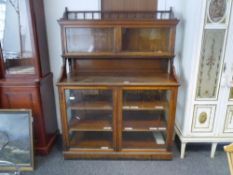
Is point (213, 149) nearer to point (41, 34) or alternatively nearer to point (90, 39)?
point (90, 39)

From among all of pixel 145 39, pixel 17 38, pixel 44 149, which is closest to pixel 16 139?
pixel 44 149

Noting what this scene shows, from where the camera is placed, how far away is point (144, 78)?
2.05 metres

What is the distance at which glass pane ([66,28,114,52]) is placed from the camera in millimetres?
2031

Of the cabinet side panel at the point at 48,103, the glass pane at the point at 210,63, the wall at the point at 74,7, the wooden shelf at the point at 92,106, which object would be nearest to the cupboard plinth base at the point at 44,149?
the cabinet side panel at the point at 48,103

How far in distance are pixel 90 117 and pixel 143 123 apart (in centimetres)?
62

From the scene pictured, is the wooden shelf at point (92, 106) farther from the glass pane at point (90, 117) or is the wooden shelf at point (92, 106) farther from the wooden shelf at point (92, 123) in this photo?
the wooden shelf at point (92, 123)

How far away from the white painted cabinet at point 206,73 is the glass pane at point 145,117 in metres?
0.22

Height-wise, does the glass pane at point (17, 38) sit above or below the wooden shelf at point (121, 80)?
above

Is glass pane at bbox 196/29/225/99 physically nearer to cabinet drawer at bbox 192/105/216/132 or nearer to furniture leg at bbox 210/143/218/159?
cabinet drawer at bbox 192/105/216/132

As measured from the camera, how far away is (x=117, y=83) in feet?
6.23

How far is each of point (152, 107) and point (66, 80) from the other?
37.1 inches

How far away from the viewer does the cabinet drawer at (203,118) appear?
1987mm

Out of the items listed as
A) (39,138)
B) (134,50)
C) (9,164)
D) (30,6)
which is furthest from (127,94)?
(9,164)

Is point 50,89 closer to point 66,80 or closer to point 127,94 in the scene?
point 66,80
